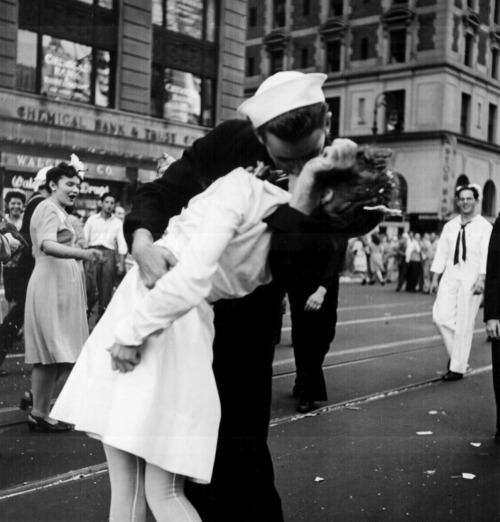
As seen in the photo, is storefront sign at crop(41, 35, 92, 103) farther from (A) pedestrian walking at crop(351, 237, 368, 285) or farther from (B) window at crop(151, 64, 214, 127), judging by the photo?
(A) pedestrian walking at crop(351, 237, 368, 285)

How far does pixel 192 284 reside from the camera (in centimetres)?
183

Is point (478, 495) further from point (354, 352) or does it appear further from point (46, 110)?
point (46, 110)

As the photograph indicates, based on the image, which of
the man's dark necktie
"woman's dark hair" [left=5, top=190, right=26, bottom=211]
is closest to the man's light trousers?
the man's dark necktie

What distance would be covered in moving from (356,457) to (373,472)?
0.27m

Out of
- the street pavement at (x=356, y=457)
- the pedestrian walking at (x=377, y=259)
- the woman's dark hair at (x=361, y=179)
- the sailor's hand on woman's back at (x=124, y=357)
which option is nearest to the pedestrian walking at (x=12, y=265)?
the street pavement at (x=356, y=457)

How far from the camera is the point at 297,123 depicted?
189 cm

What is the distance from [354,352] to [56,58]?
21.0ft

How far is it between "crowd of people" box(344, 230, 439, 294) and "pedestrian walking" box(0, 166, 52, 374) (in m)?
14.1

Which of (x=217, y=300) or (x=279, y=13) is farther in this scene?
(x=279, y=13)

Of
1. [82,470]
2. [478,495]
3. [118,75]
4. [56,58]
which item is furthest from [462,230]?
[56,58]

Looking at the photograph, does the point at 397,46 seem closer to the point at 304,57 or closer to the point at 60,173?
the point at 304,57

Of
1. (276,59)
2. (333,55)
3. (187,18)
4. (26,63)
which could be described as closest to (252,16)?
(276,59)

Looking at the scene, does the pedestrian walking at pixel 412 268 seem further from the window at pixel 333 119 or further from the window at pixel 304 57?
the window at pixel 333 119

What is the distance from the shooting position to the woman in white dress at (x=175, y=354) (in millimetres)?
1844
